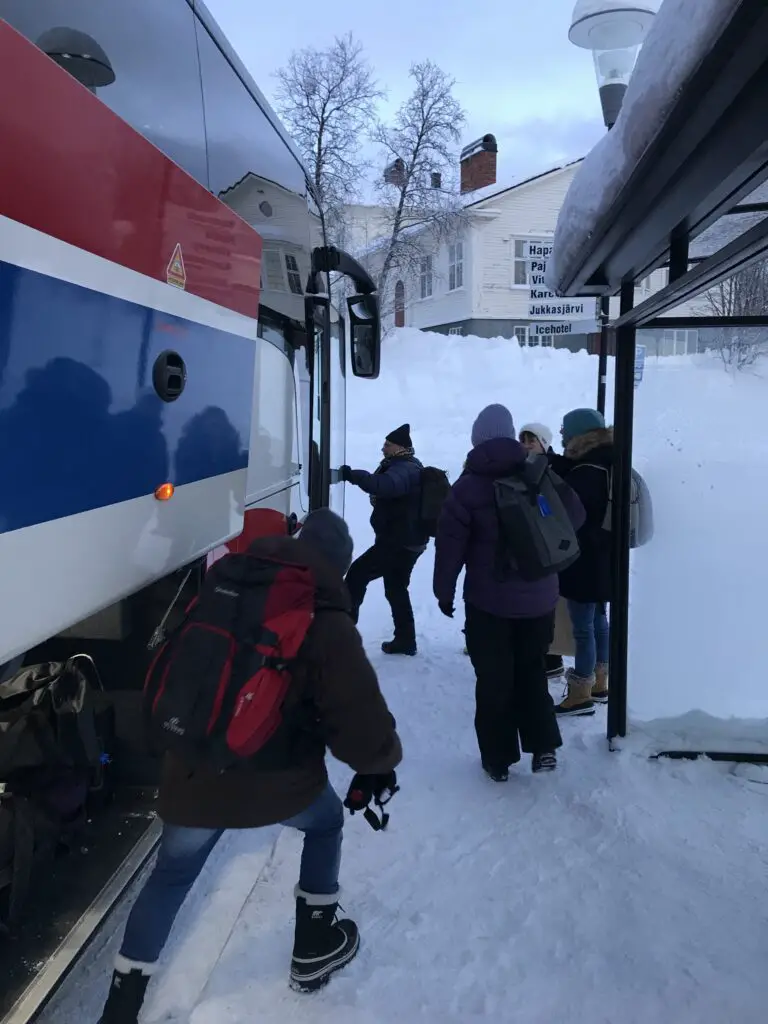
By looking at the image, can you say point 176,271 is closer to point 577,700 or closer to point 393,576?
point 577,700

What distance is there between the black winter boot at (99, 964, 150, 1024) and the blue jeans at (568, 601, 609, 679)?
3.24m

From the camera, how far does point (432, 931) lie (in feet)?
9.81

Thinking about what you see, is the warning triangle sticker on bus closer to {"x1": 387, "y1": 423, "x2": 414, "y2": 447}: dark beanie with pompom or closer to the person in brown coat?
the person in brown coat

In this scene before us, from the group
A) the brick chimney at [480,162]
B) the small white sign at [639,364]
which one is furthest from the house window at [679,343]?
the brick chimney at [480,162]

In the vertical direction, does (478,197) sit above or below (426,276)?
above

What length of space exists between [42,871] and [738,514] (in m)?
3.69

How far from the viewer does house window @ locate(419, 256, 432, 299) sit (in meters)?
26.5

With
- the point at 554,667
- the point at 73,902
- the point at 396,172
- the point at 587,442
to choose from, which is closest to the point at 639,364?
the point at 587,442

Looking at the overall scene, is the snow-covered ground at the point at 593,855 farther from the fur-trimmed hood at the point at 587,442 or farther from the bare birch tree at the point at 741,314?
the fur-trimmed hood at the point at 587,442

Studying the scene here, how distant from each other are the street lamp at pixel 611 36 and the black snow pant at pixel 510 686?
3040 mm

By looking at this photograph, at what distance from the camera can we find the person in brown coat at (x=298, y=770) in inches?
87.4

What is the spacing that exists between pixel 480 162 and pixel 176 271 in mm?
28873

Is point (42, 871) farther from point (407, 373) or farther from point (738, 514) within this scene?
point (407, 373)

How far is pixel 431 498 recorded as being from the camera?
19.2ft
